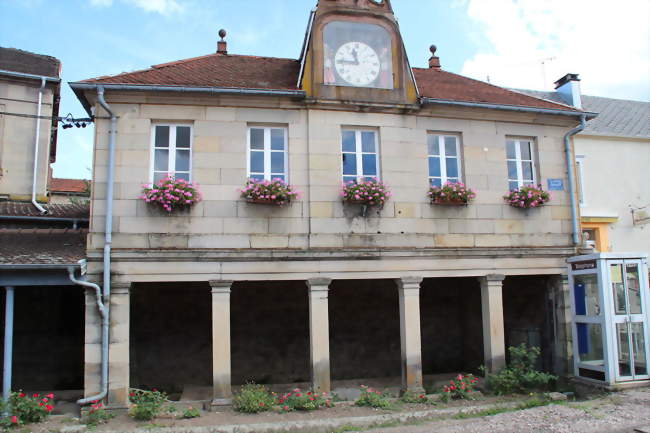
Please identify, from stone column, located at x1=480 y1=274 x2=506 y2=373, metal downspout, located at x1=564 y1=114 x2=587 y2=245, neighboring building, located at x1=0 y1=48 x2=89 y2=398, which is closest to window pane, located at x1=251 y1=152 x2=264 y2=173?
neighboring building, located at x1=0 y1=48 x2=89 y2=398

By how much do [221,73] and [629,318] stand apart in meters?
9.60

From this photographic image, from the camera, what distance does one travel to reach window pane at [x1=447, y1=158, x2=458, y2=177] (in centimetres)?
1082

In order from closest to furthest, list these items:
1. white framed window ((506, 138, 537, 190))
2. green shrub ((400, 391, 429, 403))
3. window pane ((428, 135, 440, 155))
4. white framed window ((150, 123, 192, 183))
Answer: green shrub ((400, 391, 429, 403)), white framed window ((150, 123, 192, 183)), window pane ((428, 135, 440, 155)), white framed window ((506, 138, 537, 190))

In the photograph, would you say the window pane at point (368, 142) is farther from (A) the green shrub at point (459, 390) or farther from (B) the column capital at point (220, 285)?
(A) the green shrub at point (459, 390)

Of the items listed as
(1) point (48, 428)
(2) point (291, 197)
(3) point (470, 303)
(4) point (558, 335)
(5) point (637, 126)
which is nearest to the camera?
(1) point (48, 428)

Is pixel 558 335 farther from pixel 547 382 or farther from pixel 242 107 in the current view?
pixel 242 107

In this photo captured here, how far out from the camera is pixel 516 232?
10.8 metres

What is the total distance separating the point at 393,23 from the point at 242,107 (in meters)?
3.65

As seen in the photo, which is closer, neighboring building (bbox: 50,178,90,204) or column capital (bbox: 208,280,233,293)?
column capital (bbox: 208,280,233,293)

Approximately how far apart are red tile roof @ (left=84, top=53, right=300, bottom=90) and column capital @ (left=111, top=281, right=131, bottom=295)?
3.68m

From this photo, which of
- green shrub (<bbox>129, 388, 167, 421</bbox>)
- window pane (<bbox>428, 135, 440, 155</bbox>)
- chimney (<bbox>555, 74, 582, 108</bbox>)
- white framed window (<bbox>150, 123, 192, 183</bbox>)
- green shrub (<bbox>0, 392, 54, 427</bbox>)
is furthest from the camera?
chimney (<bbox>555, 74, 582, 108</bbox>)

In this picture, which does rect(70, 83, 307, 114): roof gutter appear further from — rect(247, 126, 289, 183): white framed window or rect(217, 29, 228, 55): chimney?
rect(217, 29, 228, 55): chimney

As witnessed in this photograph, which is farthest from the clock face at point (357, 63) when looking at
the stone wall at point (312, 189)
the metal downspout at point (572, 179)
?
the metal downspout at point (572, 179)

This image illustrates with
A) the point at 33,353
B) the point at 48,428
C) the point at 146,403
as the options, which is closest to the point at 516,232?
the point at 146,403
